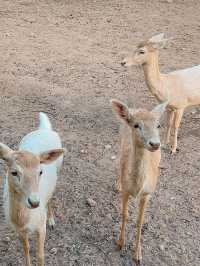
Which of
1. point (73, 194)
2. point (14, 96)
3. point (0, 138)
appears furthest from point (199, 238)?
point (14, 96)

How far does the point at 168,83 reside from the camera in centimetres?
707

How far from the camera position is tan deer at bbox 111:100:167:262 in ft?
14.8

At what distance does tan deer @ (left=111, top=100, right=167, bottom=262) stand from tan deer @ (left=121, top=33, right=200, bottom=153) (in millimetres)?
2034

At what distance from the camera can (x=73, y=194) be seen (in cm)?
599

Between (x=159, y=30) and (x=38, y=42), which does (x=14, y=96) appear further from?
(x=159, y=30)

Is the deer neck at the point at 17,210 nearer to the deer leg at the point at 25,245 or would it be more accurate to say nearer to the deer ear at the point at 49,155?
the deer leg at the point at 25,245

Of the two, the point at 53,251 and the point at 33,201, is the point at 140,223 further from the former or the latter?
the point at 33,201

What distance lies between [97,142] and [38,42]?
4139mm

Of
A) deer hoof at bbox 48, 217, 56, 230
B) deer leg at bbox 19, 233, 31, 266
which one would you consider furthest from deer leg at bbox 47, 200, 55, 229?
deer leg at bbox 19, 233, 31, 266

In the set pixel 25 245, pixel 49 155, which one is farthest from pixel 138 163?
pixel 25 245

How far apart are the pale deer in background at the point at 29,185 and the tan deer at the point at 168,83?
2.31 m

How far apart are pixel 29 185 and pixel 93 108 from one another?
4.20m

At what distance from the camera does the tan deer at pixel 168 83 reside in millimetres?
6945

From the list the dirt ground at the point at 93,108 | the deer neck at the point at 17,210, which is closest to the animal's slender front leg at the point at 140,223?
the dirt ground at the point at 93,108
